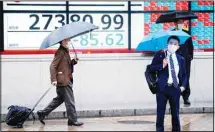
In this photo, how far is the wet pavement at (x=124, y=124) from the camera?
35.7 ft

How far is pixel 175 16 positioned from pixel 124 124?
2.67 metres

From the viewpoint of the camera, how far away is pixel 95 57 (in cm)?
1338

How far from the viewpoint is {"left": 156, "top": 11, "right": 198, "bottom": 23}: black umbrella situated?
41.9 feet

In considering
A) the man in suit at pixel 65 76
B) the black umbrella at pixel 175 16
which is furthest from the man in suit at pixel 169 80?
the black umbrella at pixel 175 16

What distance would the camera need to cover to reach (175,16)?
41.9 ft

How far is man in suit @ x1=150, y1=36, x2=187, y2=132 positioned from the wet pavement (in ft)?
3.85

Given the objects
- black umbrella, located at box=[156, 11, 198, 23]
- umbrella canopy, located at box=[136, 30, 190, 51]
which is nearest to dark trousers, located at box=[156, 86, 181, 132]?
umbrella canopy, located at box=[136, 30, 190, 51]

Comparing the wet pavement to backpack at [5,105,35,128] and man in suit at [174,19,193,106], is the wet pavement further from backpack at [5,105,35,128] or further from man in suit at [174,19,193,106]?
man in suit at [174,19,193,106]

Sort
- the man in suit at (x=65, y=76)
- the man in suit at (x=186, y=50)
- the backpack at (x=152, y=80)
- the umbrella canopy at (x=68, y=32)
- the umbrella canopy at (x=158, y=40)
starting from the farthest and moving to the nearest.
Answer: the man in suit at (x=186, y=50)
the man in suit at (x=65, y=76)
the umbrella canopy at (x=68, y=32)
the umbrella canopy at (x=158, y=40)
the backpack at (x=152, y=80)

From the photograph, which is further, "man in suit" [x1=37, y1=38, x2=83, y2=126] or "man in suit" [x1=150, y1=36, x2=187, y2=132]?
"man in suit" [x1=37, y1=38, x2=83, y2=126]

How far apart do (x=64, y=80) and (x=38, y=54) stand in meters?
2.42

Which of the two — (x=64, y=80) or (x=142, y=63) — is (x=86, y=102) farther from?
(x=64, y=80)

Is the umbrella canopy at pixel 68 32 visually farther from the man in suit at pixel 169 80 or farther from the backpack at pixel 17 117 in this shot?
the man in suit at pixel 169 80

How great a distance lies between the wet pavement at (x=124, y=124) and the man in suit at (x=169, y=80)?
3.85ft
